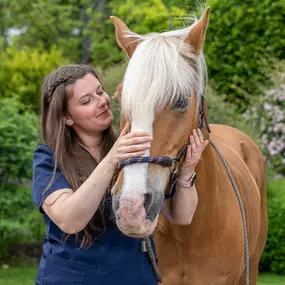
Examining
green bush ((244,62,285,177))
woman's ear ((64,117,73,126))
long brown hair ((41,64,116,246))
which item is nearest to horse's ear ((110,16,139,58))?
long brown hair ((41,64,116,246))

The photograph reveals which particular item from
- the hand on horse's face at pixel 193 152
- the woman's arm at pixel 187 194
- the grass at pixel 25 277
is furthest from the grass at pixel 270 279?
the hand on horse's face at pixel 193 152

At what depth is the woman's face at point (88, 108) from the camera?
10.0 feet

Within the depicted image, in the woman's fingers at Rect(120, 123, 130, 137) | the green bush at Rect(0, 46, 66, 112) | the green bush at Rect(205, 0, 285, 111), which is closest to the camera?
the woman's fingers at Rect(120, 123, 130, 137)

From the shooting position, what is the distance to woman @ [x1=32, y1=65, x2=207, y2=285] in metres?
2.84

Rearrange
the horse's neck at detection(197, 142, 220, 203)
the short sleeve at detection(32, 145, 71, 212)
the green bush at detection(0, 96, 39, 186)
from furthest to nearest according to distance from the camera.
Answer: the green bush at detection(0, 96, 39, 186), the horse's neck at detection(197, 142, 220, 203), the short sleeve at detection(32, 145, 71, 212)

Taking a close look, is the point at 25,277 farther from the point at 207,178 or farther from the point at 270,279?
the point at 207,178

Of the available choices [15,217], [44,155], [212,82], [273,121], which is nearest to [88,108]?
[44,155]

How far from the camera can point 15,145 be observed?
24.5 ft

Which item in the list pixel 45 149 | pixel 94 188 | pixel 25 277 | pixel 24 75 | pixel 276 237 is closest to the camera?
pixel 94 188

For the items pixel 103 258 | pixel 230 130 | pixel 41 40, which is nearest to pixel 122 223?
pixel 103 258

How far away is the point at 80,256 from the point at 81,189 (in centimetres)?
37

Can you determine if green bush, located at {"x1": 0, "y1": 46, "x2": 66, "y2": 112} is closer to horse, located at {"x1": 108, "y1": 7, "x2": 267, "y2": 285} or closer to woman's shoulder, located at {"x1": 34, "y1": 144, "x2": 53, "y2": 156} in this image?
horse, located at {"x1": 108, "y1": 7, "x2": 267, "y2": 285}

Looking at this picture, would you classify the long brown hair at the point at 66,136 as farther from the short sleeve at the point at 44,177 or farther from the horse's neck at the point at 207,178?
the horse's neck at the point at 207,178

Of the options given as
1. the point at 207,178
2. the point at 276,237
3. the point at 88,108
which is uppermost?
the point at 88,108
